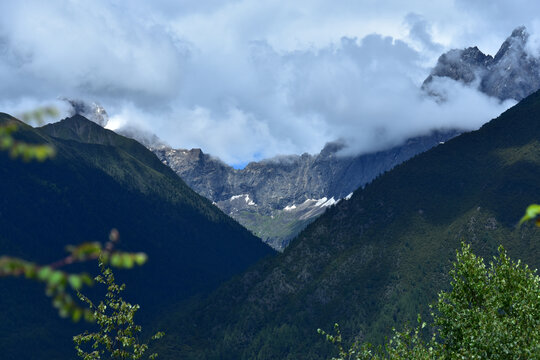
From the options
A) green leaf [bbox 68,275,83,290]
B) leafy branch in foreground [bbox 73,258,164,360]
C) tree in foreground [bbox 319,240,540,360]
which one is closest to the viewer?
green leaf [bbox 68,275,83,290]

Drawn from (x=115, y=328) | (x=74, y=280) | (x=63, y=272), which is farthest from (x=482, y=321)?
(x=63, y=272)

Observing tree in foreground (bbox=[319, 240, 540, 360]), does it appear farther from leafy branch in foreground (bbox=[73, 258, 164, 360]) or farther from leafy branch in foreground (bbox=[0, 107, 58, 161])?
leafy branch in foreground (bbox=[0, 107, 58, 161])

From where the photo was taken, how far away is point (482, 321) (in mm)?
47500

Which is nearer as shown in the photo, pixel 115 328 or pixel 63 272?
pixel 63 272

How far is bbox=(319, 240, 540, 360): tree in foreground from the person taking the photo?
150ft

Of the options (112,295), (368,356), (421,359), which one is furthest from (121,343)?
(421,359)

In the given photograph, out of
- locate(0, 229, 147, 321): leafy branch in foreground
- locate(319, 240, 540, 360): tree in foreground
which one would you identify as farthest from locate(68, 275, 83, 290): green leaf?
locate(319, 240, 540, 360): tree in foreground

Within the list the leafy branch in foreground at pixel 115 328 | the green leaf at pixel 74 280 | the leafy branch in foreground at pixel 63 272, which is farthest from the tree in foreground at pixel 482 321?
the green leaf at pixel 74 280

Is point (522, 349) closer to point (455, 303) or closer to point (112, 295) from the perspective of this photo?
point (455, 303)

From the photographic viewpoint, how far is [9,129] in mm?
10656

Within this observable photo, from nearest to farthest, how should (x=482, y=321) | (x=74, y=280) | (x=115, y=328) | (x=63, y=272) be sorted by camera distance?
1. (x=63, y=272)
2. (x=74, y=280)
3. (x=115, y=328)
4. (x=482, y=321)

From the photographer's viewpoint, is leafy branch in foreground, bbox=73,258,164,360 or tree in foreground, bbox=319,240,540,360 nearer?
leafy branch in foreground, bbox=73,258,164,360

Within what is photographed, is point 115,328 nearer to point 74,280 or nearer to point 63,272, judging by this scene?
point 74,280

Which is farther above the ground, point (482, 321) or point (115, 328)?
point (115, 328)
